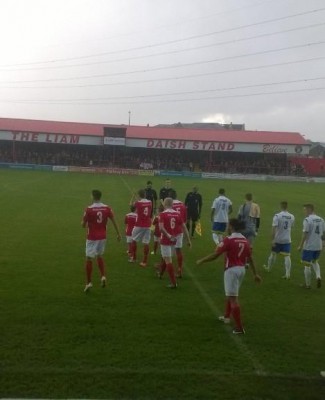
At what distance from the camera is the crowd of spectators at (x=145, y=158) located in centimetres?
5794

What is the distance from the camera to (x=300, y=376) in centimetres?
662

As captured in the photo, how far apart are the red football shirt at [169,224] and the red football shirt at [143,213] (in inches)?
71.9

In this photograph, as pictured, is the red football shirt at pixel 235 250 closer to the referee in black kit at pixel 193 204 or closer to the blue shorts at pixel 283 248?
the blue shorts at pixel 283 248

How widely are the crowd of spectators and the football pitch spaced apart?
4448cm

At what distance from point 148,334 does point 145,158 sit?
5283 cm

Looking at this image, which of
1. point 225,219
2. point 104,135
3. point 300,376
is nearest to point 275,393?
point 300,376

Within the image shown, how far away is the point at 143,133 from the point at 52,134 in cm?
1074

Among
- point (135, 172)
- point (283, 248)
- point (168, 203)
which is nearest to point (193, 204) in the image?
point (283, 248)

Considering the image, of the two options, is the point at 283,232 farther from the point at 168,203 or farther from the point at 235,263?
the point at 235,263

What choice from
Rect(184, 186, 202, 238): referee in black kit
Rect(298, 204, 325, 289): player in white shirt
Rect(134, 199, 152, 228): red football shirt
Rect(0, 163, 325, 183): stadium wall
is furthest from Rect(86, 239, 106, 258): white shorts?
Rect(0, 163, 325, 183): stadium wall

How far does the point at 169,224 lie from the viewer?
10781 millimetres

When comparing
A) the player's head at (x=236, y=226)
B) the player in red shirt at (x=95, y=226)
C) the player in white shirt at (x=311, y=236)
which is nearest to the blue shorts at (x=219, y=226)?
the player in white shirt at (x=311, y=236)

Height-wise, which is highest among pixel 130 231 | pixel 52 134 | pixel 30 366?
pixel 52 134

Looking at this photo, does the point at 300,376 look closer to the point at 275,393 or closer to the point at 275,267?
the point at 275,393
